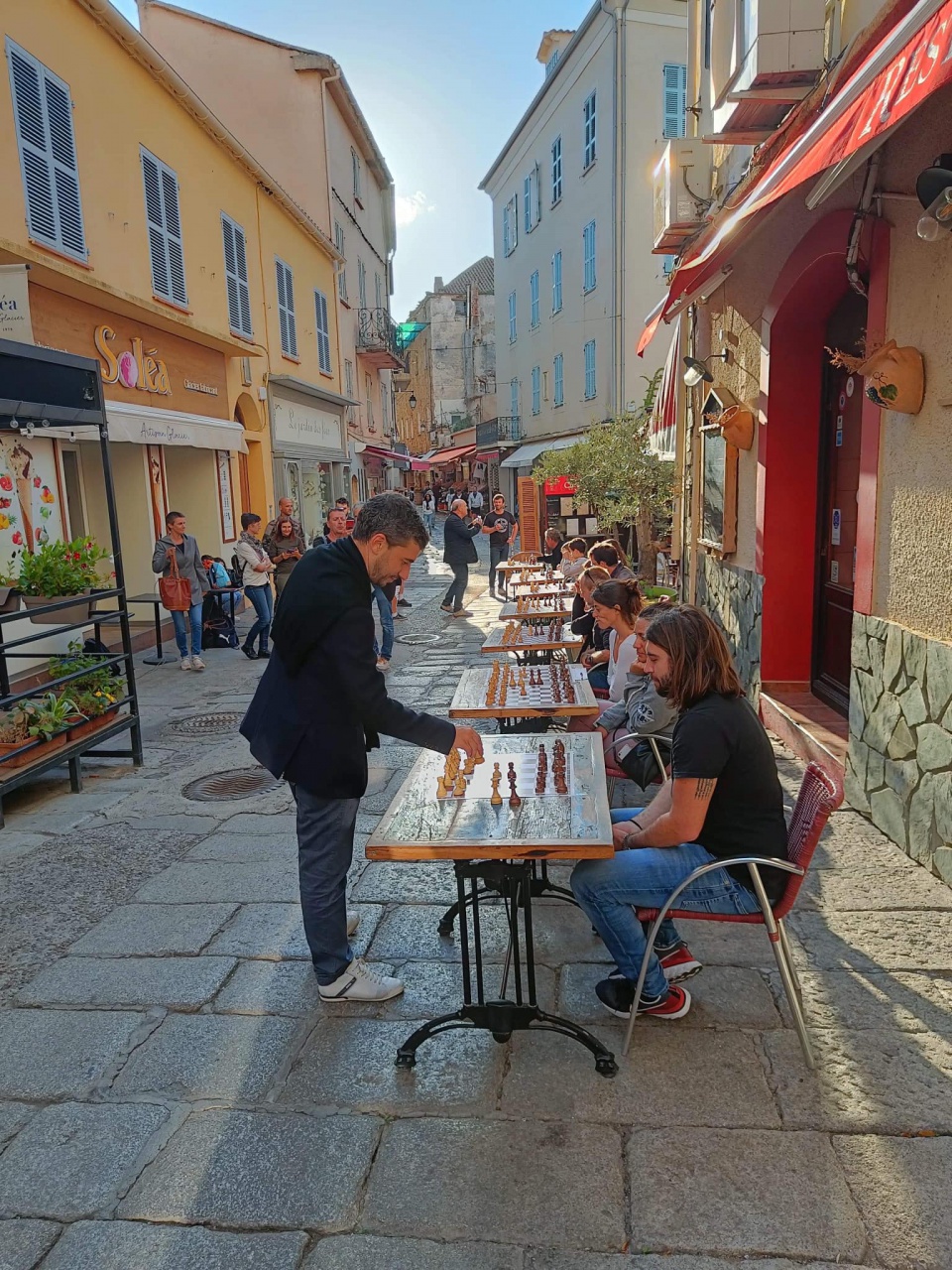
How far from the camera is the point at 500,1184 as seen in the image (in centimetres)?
238

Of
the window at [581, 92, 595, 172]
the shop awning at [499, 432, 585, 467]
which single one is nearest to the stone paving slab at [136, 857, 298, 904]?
the window at [581, 92, 595, 172]

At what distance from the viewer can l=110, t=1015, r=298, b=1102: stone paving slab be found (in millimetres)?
2830

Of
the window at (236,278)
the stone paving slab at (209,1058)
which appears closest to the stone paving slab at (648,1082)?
the stone paving slab at (209,1058)

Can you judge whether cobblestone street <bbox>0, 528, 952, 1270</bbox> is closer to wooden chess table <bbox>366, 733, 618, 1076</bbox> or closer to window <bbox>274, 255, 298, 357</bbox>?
wooden chess table <bbox>366, 733, 618, 1076</bbox>

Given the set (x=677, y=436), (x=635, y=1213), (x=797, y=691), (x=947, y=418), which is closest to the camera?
(x=635, y=1213)

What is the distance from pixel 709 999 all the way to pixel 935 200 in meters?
3.31

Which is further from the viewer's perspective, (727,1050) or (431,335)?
(431,335)

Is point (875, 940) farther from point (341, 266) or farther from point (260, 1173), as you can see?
point (341, 266)

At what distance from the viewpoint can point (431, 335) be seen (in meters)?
54.1

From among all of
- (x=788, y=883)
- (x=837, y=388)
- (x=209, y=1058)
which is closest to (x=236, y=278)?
(x=837, y=388)

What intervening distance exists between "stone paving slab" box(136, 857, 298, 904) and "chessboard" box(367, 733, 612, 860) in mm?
1218

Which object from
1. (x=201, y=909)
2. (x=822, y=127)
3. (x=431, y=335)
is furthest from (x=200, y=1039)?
(x=431, y=335)

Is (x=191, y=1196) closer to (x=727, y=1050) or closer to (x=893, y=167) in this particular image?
(x=727, y=1050)

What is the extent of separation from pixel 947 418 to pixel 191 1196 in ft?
13.7
